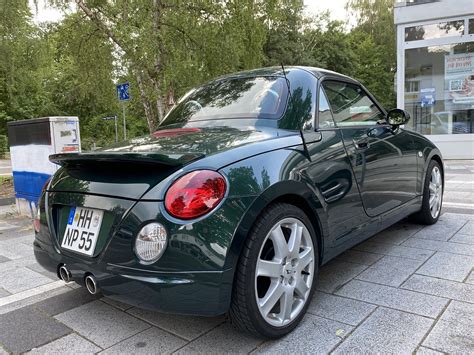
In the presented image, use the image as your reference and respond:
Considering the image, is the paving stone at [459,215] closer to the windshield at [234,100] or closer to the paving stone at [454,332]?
the paving stone at [454,332]

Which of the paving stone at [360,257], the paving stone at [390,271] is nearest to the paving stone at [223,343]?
the paving stone at [390,271]

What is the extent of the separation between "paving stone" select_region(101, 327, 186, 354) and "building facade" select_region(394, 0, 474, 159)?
36.0ft

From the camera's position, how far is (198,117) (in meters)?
3.10

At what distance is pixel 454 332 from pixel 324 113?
156cm

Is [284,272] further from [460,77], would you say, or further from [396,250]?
[460,77]

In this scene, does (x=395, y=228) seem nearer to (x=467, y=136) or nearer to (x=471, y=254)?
(x=471, y=254)

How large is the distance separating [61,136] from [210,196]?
3972 mm

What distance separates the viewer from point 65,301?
2.93 m

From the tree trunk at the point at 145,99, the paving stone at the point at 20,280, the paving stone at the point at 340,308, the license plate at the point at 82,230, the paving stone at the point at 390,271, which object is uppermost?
the tree trunk at the point at 145,99

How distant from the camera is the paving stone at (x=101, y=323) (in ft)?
7.82

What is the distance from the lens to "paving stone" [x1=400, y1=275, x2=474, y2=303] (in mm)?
2752

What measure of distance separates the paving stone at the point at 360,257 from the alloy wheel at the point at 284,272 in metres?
1.19

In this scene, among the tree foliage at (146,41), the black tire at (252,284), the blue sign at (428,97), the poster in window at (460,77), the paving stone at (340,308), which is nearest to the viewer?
the black tire at (252,284)

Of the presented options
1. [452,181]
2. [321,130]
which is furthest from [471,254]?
[452,181]
